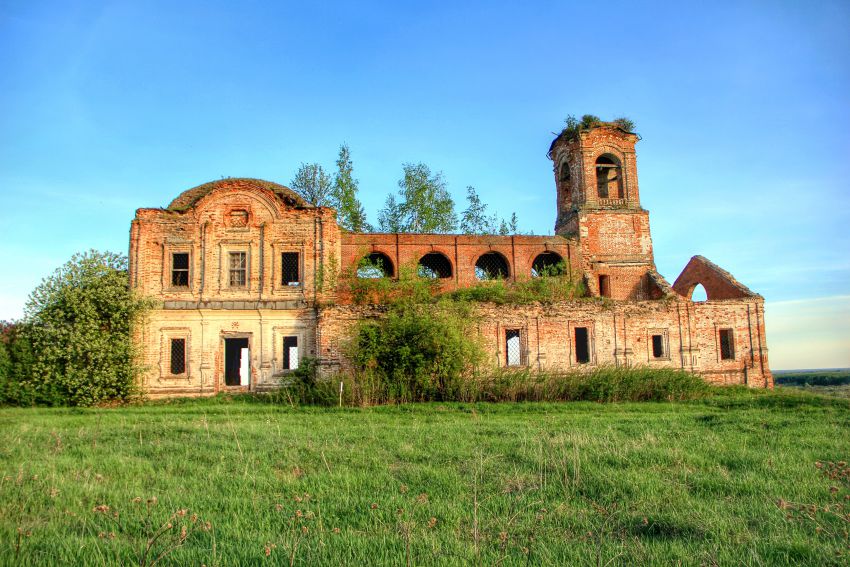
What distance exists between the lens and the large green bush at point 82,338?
63.0 ft

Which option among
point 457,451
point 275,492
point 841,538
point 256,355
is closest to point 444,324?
point 256,355

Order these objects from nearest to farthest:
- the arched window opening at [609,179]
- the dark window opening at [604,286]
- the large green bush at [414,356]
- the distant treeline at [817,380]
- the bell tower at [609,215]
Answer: the large green bush at [414,356] → the dark window opening at [604,286] → the bell tower at [609,215] → the arched window opening at [609,179] → the distant treeline at [817,380]

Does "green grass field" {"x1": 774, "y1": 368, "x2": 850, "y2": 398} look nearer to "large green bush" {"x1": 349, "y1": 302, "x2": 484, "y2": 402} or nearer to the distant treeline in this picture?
the distant treeline

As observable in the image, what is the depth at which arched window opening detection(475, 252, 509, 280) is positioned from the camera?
2738 centimetres

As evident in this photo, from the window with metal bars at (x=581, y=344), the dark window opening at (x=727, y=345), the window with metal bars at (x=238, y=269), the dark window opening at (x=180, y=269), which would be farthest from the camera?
the dark window opening at (x=727, y=345)

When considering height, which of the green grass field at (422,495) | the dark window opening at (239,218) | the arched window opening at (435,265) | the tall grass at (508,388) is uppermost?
the dark window opening at (239,218)

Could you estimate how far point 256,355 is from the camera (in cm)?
2158

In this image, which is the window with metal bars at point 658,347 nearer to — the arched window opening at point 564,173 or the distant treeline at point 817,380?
the distant treeline at point 817,380

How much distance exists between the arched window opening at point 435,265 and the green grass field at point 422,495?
1487 cm

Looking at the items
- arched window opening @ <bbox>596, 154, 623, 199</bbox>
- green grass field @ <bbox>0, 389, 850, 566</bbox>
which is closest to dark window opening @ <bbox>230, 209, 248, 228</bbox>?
green grass field @ <bbox>0, 389, 850, 566</bbox>

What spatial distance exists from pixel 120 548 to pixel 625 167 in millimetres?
27942

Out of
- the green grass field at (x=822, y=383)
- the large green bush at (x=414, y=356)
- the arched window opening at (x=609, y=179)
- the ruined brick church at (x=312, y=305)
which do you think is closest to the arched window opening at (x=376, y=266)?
the ruined brick church at (x=312, y=305)

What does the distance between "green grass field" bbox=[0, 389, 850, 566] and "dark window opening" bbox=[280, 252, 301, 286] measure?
10.7 meters

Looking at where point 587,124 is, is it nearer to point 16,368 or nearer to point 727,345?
point 727,345
